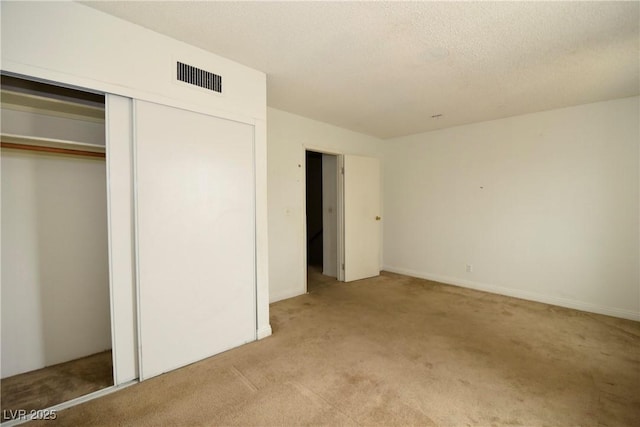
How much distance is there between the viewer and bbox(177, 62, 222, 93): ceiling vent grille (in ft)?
7.11

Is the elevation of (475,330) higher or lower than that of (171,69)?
lower

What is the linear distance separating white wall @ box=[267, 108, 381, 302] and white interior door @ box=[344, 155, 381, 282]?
0.84 meters

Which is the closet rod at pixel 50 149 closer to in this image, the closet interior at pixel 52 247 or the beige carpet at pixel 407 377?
the closet interior at pixel 52 247

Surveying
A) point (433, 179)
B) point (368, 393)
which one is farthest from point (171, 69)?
point (433, 179)

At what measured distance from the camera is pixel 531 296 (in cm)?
380

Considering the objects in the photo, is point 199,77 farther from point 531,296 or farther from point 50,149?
point 531,296

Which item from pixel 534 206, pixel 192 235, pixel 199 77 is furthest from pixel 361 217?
pixel 199 77

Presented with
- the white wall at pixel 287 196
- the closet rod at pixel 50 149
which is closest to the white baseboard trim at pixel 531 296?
Answer: the white wall at pixel 287 196

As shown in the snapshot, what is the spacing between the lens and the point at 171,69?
2.11 metres

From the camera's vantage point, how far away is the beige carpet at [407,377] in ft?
5.63

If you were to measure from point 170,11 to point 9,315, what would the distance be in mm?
2445

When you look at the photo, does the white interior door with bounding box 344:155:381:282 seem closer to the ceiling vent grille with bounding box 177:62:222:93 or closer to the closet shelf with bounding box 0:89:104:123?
the ceiling vent grille with bounding box 177:62:222:93

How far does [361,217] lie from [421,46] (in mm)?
2976

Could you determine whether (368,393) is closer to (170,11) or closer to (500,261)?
(170,11)
